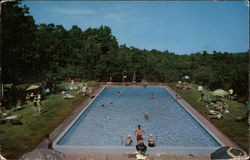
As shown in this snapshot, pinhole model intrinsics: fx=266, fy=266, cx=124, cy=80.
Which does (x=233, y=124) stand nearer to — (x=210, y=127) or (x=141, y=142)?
(x=210, y=127)

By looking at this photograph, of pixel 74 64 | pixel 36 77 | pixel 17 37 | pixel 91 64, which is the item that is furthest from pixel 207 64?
pixel 17 37

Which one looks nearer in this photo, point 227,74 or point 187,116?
point 187,116

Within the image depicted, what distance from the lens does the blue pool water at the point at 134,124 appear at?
49.3 feet

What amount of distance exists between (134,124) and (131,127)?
0.77 meters

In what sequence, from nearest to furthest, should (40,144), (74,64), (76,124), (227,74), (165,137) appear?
(40,144) → (165,137) → (76,124) → (227,74) → (74,64)

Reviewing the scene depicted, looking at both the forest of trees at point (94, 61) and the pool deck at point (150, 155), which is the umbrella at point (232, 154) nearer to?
the pool deck at point (150, 155)

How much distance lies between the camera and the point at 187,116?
66.1 ft

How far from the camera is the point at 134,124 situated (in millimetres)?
18609

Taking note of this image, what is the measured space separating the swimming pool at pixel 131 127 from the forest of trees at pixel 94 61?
826cm

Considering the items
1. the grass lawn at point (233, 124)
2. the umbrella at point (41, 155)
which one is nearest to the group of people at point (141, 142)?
the umbrella at point (41, 155)

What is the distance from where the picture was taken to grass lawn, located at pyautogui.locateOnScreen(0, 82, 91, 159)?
12.6 m

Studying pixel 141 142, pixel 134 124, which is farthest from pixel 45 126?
pixel 141 142

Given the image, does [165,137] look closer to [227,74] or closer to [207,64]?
[227,74]

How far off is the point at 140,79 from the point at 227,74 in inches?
500
